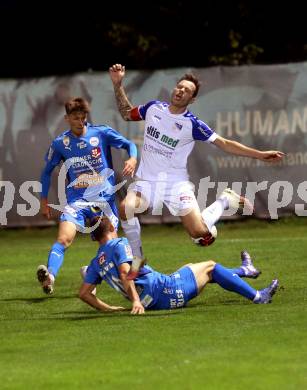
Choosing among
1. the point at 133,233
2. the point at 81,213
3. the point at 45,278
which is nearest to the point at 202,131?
the point at 133,233

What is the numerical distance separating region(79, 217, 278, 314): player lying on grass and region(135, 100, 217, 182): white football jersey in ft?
4.39

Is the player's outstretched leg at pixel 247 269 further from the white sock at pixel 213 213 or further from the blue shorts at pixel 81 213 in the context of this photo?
the blue shorts at pixel 81 213

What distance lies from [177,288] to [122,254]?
63cm

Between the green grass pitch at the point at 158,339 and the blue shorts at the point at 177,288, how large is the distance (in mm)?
148

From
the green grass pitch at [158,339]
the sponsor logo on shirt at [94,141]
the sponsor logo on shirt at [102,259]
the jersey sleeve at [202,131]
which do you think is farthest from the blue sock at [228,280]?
the sponsor logo on shirt at [94,141]

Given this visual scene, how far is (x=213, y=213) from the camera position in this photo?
14.2 metres

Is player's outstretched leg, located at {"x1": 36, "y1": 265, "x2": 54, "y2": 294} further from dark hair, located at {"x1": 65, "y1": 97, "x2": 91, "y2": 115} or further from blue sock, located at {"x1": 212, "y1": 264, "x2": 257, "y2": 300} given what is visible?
dark hair, located at {"x1": 65, "y1": 97, "x2": 91, "y2": 115}

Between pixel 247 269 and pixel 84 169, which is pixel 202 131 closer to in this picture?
pixel 247 269

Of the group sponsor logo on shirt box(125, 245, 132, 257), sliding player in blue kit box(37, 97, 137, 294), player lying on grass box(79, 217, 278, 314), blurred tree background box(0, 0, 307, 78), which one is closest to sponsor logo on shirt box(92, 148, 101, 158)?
sliding player in blue kit box(37, 97, 137, 294)

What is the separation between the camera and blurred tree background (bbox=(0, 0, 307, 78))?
26250 mm

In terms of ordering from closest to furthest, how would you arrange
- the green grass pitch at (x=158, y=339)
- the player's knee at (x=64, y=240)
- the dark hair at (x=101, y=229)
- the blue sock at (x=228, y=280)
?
1. the green grass pitch at (x=158, y=339)
2. the blue sock at (x=228, y=280)
3. the dark hair at (x=101, y=229)
4. the player's knee at (x=64, y=240)

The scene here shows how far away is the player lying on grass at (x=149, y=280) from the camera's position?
12.4m

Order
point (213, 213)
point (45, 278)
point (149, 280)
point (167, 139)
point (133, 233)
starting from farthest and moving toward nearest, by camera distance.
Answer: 1. point (213, 213)
2. point (167, 139)
3. point (133, 233)
4. point (45, 278)
5. point (149, 280)

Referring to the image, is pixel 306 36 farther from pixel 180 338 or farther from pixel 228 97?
pixel 180 338
